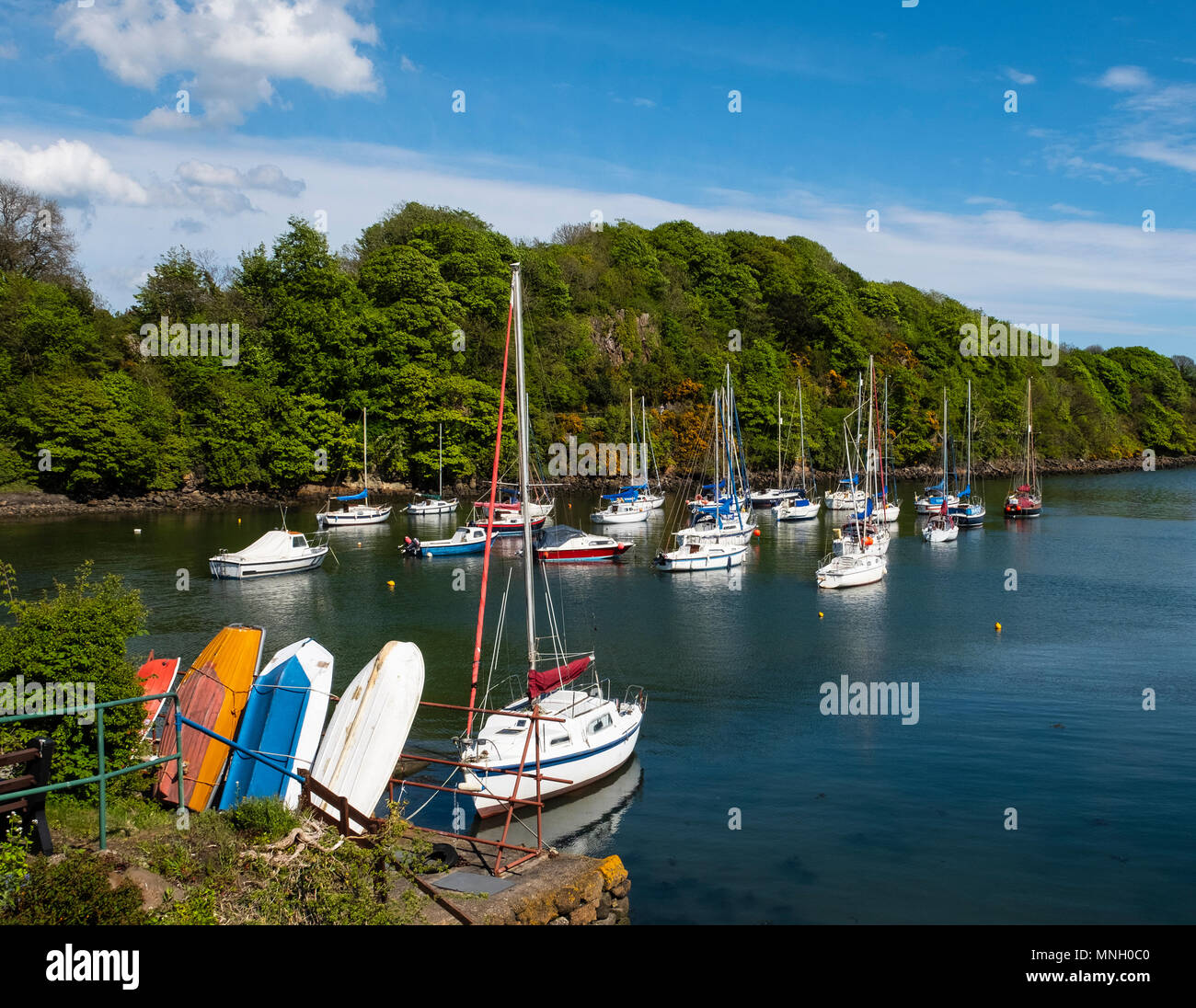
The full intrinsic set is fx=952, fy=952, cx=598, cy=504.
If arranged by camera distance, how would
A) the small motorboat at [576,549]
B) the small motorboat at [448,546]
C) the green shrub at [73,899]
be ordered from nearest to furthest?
the green shrub at [73,899], the small motorboat at [576,549], the small motorboat at [448,546]

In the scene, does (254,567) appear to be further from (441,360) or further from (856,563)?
(441,360)

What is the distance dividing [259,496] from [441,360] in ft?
67.8

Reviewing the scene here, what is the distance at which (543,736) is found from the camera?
19734mm

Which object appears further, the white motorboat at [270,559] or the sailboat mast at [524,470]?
the white motorboat at [270,559]

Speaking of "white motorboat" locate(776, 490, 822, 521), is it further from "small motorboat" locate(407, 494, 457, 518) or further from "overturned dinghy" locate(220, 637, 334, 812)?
"overturned dinghy" locate(220, 637, 334, 812)

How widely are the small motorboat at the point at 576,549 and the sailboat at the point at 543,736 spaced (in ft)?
92.6

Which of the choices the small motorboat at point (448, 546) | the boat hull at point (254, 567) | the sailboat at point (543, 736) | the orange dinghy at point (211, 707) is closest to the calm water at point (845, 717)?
the sailboat at point (543, 736)

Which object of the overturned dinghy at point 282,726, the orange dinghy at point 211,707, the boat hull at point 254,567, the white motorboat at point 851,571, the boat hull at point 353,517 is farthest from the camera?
the boat hull at point 353,517

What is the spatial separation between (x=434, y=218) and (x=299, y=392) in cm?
2668

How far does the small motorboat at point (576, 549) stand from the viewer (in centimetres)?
5138

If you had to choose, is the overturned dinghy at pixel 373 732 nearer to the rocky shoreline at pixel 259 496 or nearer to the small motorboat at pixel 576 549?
the small motorboat at pixel 576 549

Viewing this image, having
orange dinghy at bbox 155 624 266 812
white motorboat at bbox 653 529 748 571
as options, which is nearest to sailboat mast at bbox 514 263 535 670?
orange dinghy at bbox 155 624 266 812

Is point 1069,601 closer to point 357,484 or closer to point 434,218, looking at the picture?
point 357,484
